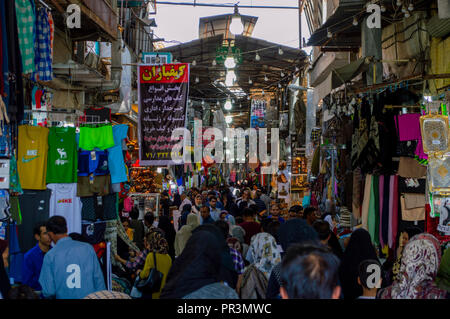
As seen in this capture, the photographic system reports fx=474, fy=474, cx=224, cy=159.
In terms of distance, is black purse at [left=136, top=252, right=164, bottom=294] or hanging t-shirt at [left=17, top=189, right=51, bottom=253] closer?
black purse at [left=136, top=252, right=164, bottom=294]

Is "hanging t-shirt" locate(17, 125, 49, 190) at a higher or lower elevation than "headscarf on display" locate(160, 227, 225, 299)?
higher

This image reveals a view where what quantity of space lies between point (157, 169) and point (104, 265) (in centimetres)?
1320

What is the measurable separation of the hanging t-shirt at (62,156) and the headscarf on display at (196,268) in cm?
357

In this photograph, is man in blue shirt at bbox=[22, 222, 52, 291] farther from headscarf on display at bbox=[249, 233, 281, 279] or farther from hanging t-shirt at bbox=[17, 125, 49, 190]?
headscarf on display at bbox=[249, 233, 281, 279]

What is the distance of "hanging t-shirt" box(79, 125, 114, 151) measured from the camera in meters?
6.66

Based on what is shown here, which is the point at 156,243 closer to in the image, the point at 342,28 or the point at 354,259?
the point at 354,259

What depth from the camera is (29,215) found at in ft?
21.0

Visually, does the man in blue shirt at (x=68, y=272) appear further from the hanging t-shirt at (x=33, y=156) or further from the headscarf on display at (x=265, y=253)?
the hanging t-shirt at (x=33, y=156)

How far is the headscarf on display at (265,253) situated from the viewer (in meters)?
5.27

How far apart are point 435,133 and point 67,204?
4857 mm

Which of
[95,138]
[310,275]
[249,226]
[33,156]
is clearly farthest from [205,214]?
[310,275]

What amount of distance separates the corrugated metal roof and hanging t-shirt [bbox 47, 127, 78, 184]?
524cm

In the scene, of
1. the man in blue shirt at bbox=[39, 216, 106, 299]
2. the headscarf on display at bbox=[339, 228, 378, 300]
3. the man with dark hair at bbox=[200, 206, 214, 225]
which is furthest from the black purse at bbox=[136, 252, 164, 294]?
the man with dark hair at bbox=[200, 206, 214, 225]
